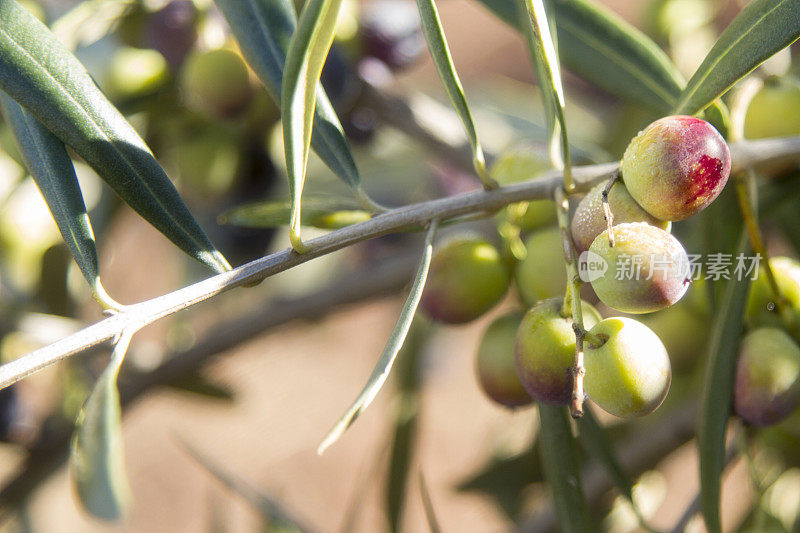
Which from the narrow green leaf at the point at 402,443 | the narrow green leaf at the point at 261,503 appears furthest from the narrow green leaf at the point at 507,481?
the narrow green leaf at the point at 261,503

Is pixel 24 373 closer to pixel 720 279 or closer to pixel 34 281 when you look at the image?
pixel 720 279

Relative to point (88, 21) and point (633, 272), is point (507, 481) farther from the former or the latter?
point (88, 21)

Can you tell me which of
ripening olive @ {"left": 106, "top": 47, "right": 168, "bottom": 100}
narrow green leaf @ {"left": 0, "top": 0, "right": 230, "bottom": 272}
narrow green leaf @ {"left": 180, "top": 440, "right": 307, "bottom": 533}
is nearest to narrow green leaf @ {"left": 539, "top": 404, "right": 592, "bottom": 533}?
narrow green leaf @ {"left": 0, "top": 0, "right": 230, "bottom": 272}

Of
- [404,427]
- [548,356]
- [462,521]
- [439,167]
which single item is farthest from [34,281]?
[462,521]

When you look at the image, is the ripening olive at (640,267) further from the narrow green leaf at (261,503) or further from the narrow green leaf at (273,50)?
the narrow green leaf at (261,503)

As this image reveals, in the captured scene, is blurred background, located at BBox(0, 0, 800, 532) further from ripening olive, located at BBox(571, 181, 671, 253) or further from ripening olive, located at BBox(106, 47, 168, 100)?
ripening olive, located at BBox(571, 181, 671, 253)

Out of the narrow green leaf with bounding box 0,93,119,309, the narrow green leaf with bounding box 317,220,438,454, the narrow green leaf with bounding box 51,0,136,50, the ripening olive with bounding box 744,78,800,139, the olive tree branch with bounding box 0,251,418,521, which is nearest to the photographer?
the narrow green leaf with bounding box 317,220,438,454
